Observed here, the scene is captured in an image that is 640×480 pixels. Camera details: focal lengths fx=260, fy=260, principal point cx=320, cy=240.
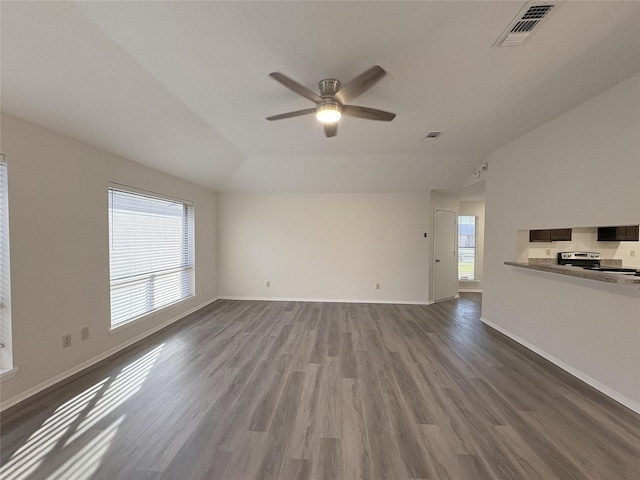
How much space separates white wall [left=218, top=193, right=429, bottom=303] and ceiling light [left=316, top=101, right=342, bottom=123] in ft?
11.9

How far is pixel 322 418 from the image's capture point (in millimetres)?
2057

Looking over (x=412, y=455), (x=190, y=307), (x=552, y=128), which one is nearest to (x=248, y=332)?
(x=190, y=307)

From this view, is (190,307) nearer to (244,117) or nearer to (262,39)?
(244,117)

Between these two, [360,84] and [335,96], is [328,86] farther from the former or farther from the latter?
[360,84]

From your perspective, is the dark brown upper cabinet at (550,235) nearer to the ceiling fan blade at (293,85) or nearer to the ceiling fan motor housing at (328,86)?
the ceiling fan motor housing at (328,86)

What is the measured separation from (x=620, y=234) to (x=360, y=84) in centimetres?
355

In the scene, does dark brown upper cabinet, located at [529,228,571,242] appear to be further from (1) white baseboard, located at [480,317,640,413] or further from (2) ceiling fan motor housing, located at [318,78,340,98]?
(2) ceiling fan motor housing, located at [318,78,340,98]

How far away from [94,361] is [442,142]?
5295mm

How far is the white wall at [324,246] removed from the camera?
18.9ft

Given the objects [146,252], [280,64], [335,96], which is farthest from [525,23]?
[146,252]

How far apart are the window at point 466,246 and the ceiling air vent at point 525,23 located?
570 cm

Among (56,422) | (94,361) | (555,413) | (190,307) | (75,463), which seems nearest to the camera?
(75,463)

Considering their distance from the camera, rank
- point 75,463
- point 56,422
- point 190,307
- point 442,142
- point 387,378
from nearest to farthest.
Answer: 1. point 75,463
2. point 56,422
3. point 387,378
4. point 442,142
5. point 190,307

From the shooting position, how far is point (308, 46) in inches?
74.7
